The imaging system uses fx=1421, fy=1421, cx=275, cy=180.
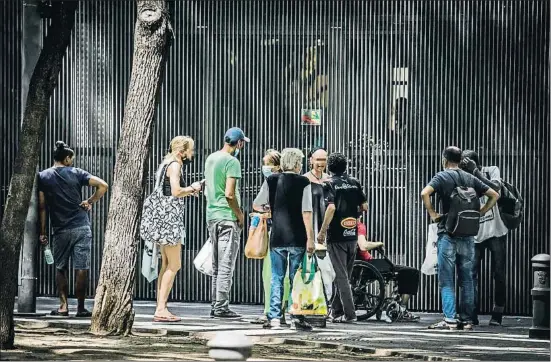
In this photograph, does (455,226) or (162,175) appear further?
(162,175)

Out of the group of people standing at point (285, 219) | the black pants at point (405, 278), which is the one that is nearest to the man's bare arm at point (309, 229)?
the group of people standing at point (285, 219)

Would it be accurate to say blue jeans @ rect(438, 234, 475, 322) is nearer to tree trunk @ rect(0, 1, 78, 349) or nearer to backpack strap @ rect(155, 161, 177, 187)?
backpack strap @ rect(155, 161, 177, 187)

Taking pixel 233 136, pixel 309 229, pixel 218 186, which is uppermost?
pixel 233 136

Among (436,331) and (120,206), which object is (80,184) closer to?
(120,206)

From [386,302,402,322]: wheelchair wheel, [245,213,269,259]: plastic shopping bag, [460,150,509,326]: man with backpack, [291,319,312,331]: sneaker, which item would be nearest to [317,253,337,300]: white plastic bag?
[245,213,269,259]: plastic shopping bag

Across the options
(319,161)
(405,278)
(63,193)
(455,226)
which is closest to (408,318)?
(405,278)

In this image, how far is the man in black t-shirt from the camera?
1574cm

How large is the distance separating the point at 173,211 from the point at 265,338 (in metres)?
2.57

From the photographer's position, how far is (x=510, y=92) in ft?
59.7

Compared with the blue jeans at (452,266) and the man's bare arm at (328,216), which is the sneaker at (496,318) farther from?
the man's bare arm at (328,216)

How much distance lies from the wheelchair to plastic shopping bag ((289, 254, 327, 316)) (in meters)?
1.63

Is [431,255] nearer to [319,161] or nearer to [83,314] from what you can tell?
[319,161]

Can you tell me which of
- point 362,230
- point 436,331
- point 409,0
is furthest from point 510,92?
point 436,331

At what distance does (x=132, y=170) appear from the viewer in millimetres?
13891
